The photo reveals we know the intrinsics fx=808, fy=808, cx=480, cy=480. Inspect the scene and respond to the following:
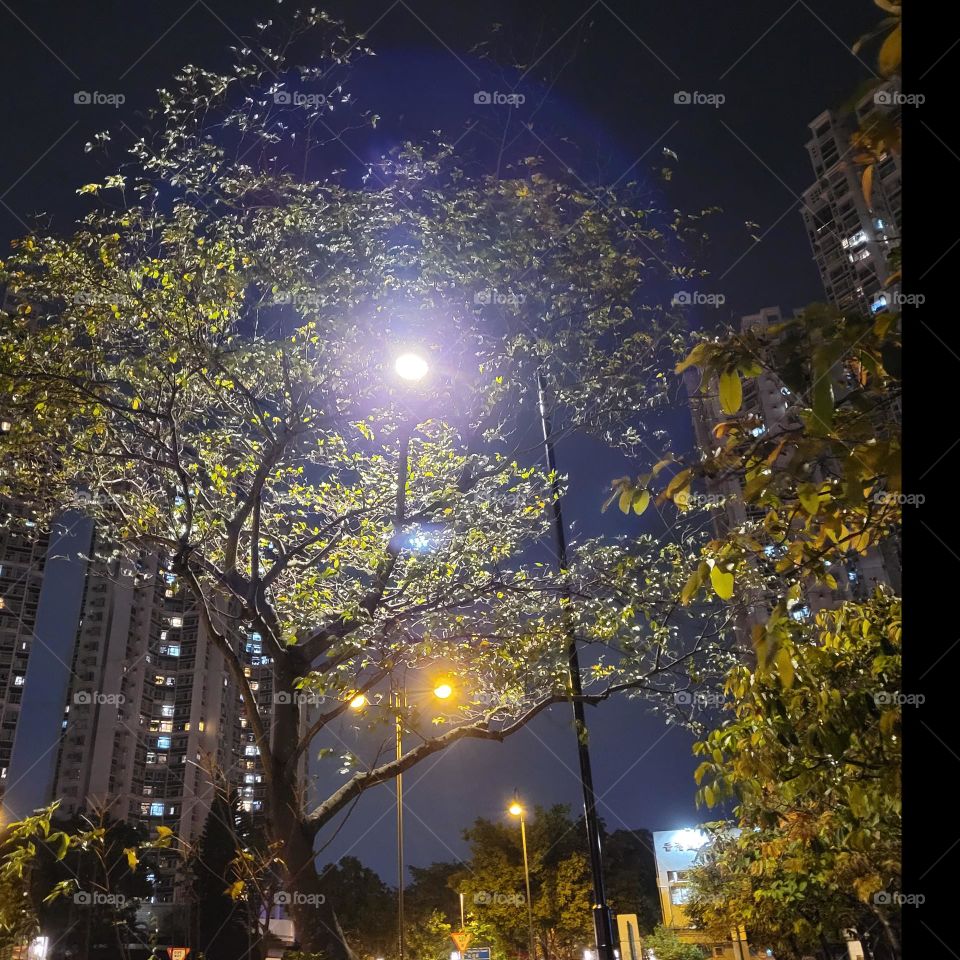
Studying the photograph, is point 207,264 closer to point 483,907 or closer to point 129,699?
point 483,907

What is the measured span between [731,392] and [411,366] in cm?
712

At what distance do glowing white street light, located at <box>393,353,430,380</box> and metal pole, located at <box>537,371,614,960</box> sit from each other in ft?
6.00

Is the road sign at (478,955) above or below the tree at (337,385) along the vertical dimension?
below

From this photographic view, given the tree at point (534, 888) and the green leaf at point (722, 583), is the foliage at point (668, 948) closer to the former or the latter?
the tree at point (534, 888)

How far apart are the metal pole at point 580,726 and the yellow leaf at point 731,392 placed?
24.1 ft

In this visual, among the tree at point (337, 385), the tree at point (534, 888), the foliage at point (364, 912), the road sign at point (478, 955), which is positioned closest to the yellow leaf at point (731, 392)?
the tree at point (337, 385)

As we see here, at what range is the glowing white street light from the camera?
8.94 metres

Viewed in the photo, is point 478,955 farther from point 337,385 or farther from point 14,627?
point 14,627

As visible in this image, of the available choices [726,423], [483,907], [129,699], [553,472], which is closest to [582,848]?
[483,907]

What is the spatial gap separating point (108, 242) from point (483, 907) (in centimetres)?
4134

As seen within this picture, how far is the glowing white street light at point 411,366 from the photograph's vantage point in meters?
8.94

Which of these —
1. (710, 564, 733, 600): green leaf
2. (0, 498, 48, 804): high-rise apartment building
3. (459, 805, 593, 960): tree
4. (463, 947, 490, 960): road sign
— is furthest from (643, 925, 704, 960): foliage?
(0, 498, 48, 804): high-rise apartment building

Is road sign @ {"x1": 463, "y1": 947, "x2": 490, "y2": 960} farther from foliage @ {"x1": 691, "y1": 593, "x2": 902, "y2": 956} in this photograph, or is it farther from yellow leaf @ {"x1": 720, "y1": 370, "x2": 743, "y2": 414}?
yellow leaf @ {"x1": 720, "y1": 370, "x2": 743, "y2": 414}

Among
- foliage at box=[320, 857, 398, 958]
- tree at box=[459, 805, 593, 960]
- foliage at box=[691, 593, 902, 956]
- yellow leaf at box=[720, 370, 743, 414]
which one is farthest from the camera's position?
foliage at box=[320, 857, 398, 958]
